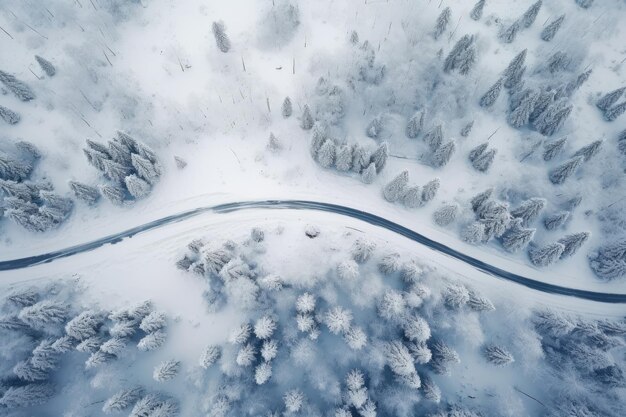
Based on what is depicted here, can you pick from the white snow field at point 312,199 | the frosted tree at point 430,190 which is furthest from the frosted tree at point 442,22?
the frosted tree at point 430,190

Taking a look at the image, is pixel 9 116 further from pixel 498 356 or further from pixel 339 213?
pixel 498 356

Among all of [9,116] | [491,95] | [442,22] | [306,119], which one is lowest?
[306,119]

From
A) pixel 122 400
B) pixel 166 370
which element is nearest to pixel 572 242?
pixel 166 370

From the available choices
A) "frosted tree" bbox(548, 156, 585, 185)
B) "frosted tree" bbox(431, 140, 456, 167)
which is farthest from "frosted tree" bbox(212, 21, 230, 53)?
"frosted tree" bbox(548, 156, 585, 185)

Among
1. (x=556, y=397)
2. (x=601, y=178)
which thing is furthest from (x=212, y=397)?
(x=601, y=178)

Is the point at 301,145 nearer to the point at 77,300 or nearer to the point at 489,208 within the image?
the point at 489,208
